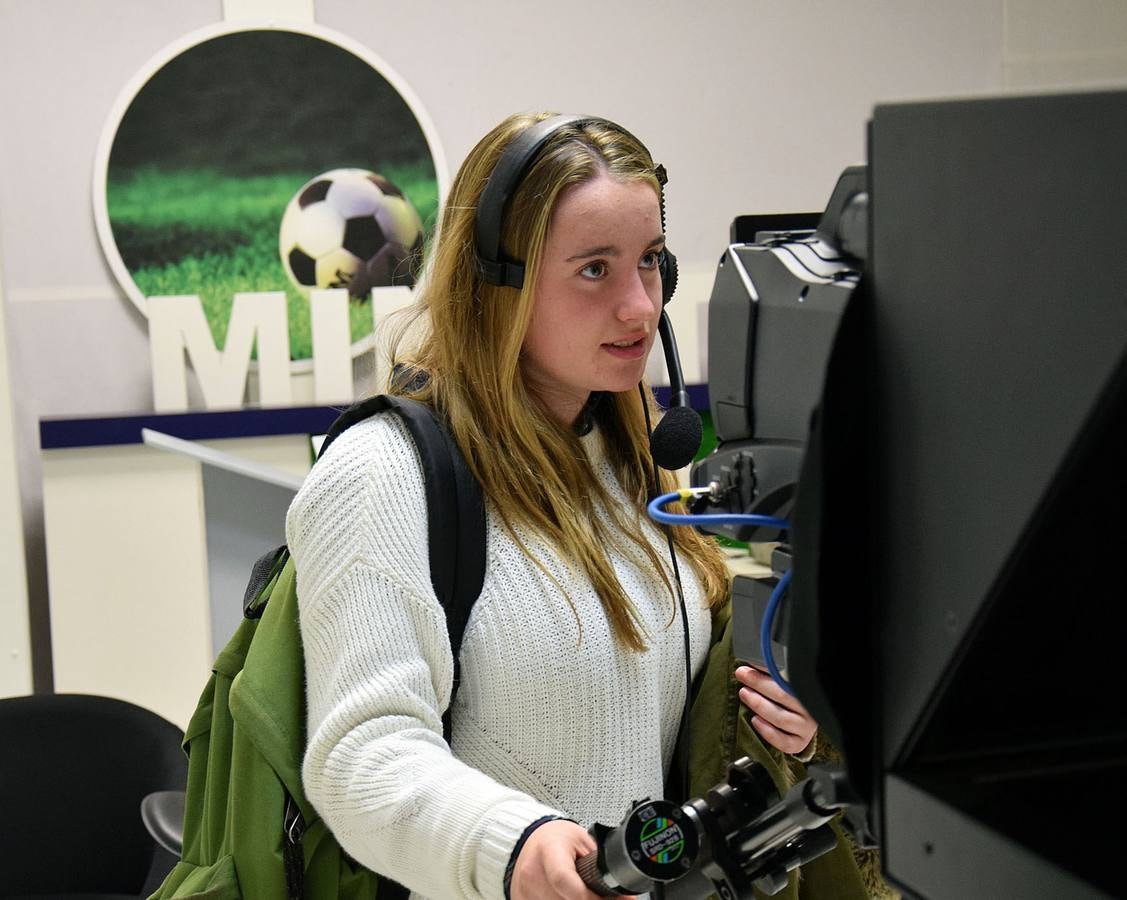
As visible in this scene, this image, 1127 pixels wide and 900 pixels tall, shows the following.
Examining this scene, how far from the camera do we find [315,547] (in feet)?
3.45

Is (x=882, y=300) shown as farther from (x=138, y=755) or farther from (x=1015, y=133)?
(x=138, y=755)

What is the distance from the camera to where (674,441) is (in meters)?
1.13

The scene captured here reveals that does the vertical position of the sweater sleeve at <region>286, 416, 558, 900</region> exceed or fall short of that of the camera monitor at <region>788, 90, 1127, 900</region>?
it falls short

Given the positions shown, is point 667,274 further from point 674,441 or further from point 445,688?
point 445,688

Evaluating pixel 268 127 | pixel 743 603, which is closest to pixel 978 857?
pixel 743 603

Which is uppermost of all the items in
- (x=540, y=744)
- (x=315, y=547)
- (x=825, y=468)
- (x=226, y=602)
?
(x=825, y=468)

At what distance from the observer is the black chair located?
2.00 meters

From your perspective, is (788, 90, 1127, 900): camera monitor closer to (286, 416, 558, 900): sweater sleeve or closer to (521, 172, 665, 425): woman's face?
(286, 416, 558, 900): sweater sleeve

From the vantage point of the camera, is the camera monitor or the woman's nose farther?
the woman's nose

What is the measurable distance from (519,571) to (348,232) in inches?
91.8

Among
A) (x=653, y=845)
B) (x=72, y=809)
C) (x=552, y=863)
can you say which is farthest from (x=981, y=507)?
(x=72, y=809)

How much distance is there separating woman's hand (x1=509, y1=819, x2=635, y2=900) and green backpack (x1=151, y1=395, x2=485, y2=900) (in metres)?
0.23

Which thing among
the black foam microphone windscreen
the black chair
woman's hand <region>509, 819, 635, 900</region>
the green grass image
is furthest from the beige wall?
woman's hand <region>509, 819, 635, 900</region>

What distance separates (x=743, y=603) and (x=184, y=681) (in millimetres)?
2520
